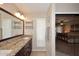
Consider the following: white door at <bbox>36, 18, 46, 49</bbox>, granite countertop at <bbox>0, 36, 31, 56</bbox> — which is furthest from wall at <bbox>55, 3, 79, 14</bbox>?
white door at <bbox>36, 18, 46, 49</bbox>

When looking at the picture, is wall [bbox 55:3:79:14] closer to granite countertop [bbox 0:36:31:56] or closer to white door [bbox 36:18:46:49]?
granite countertop [bbox 0:36:31:56]

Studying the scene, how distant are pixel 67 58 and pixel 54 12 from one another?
2803mm

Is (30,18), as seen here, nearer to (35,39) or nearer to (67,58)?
(35,39)

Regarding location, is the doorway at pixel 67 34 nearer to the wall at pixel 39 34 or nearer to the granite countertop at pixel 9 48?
the granite countertop at pixel 9 48

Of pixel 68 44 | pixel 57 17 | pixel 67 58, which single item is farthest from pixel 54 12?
pixel 67 58

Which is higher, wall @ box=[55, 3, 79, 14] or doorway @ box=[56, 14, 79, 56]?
wall @ box=[55, 3, 79, 14]

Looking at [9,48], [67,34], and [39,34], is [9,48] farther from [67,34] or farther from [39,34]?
[39,34]

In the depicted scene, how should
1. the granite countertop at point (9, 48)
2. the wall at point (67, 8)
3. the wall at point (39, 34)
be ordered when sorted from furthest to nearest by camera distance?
the wall at point (39, 34) < the wall at point (67, 8) < the granite countertop at point (9, 48)

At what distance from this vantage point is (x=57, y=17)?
379 centimetres

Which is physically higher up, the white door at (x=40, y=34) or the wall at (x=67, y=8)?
the wall at (x=67, y=8)

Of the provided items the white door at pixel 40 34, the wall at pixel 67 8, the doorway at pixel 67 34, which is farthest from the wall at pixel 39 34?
the wall at pixel 67 8

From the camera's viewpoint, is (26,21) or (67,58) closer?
(67,58)

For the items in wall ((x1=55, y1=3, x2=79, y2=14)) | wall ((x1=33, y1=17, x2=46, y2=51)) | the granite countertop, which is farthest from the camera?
wall ((x1=33, y1=17, x2=46, y2=51))

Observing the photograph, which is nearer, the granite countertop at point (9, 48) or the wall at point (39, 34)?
the granite countertop at point (9, 48)
